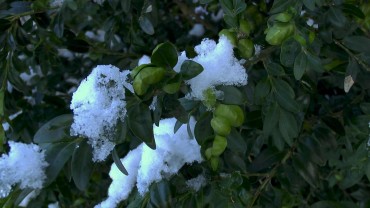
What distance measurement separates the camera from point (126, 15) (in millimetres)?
1413

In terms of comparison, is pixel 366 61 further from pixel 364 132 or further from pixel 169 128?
pixel 169 128

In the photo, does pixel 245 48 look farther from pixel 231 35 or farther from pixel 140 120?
pixel 140 120

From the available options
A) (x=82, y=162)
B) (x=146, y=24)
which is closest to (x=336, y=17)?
(x=146, y=24)

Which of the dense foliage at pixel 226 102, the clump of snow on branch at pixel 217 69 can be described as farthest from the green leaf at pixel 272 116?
the clump of snow on branch at pixel 217 69

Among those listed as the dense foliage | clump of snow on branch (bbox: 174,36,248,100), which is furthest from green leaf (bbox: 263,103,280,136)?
clump of snow on branch (bbox: 174,36,248,100)

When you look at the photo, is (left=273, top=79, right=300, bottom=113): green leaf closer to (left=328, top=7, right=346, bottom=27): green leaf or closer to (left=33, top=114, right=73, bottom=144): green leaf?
(left=328, top=7, right=346, bottom=27): green leaf

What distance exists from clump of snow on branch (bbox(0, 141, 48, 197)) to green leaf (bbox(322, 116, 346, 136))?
2.32ft

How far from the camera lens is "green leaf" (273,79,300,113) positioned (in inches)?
36.4

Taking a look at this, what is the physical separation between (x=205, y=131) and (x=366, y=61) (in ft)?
1.33

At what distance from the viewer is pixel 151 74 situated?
722 mm

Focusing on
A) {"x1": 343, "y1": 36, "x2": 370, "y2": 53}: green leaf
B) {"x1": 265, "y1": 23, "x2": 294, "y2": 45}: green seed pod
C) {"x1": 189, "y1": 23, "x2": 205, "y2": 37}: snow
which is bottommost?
{"x1": 189, "y1": 23, "x2": 205, "y2": 37}: snow

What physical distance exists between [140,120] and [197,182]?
23cm

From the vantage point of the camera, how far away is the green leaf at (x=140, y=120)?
772 millimetres

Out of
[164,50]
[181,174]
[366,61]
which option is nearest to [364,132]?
[366,61]
